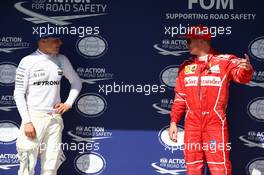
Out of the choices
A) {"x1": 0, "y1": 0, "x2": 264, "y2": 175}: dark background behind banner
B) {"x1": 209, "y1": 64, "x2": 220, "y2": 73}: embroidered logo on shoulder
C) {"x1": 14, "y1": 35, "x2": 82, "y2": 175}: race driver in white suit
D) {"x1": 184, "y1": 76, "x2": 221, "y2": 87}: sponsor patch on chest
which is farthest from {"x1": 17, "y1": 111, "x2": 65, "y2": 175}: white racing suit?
{"x1": 209, "y1": 64, "x2": 220, "y2": 73}: embroidered logo on shoulder

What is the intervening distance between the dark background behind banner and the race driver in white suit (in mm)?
416

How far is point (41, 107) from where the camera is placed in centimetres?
454

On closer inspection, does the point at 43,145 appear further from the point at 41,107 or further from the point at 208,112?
the point at 208,112

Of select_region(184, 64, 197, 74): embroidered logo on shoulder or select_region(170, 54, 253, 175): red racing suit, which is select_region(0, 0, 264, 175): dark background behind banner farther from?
select_region(170, 54, 253, 175): red racing suit

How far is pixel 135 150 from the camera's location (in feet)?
16.8

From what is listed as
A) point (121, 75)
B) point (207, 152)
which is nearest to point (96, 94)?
point (121, 75)

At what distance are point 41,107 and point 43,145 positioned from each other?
1.11 ft

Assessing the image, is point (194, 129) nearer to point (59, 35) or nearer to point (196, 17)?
point (196, 17)

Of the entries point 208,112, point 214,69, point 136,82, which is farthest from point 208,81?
point 136,82

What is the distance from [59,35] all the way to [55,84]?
2.09ft

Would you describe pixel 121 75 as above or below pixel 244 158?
above

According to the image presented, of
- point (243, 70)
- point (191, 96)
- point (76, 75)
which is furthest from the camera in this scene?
point (76, 75)

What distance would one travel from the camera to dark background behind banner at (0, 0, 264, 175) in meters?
5.02

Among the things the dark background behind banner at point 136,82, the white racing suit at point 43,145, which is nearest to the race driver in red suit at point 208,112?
the dark background behind banner at point 136,82
